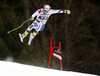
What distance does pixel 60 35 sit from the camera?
267 inches

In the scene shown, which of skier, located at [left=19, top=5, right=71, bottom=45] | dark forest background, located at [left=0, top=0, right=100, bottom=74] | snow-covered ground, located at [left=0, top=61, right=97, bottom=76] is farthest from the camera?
Answer: dark forest background, located at [left=0, top=0, right=100, bottom=74]

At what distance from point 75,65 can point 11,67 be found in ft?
13.8

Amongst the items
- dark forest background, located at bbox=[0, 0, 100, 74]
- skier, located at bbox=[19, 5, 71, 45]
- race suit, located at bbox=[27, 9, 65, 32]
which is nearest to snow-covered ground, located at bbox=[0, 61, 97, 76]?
skier, located at bbox=[19, 5, 71, 45]

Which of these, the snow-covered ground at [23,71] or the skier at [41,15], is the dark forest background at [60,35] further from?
the snow-covered ground at [23,71]

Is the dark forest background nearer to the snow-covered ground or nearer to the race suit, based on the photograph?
the race suit

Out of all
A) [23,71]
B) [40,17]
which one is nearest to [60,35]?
[40,17]

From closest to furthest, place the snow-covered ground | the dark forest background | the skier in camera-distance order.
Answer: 1. the snow-covered ground
2. the skier
3. the dark forest background

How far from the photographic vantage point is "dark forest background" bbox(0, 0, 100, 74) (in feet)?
18.3

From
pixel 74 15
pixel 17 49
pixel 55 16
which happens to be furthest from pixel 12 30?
pixel 74 15

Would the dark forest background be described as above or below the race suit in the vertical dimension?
below

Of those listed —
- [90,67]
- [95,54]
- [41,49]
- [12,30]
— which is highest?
[12,30]

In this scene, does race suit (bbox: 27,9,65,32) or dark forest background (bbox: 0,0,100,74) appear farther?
dark forest background (bbox: 0,0,100,74)

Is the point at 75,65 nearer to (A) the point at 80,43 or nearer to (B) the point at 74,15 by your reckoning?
(A) the point at 80,43

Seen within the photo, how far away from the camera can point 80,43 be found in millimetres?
7699
